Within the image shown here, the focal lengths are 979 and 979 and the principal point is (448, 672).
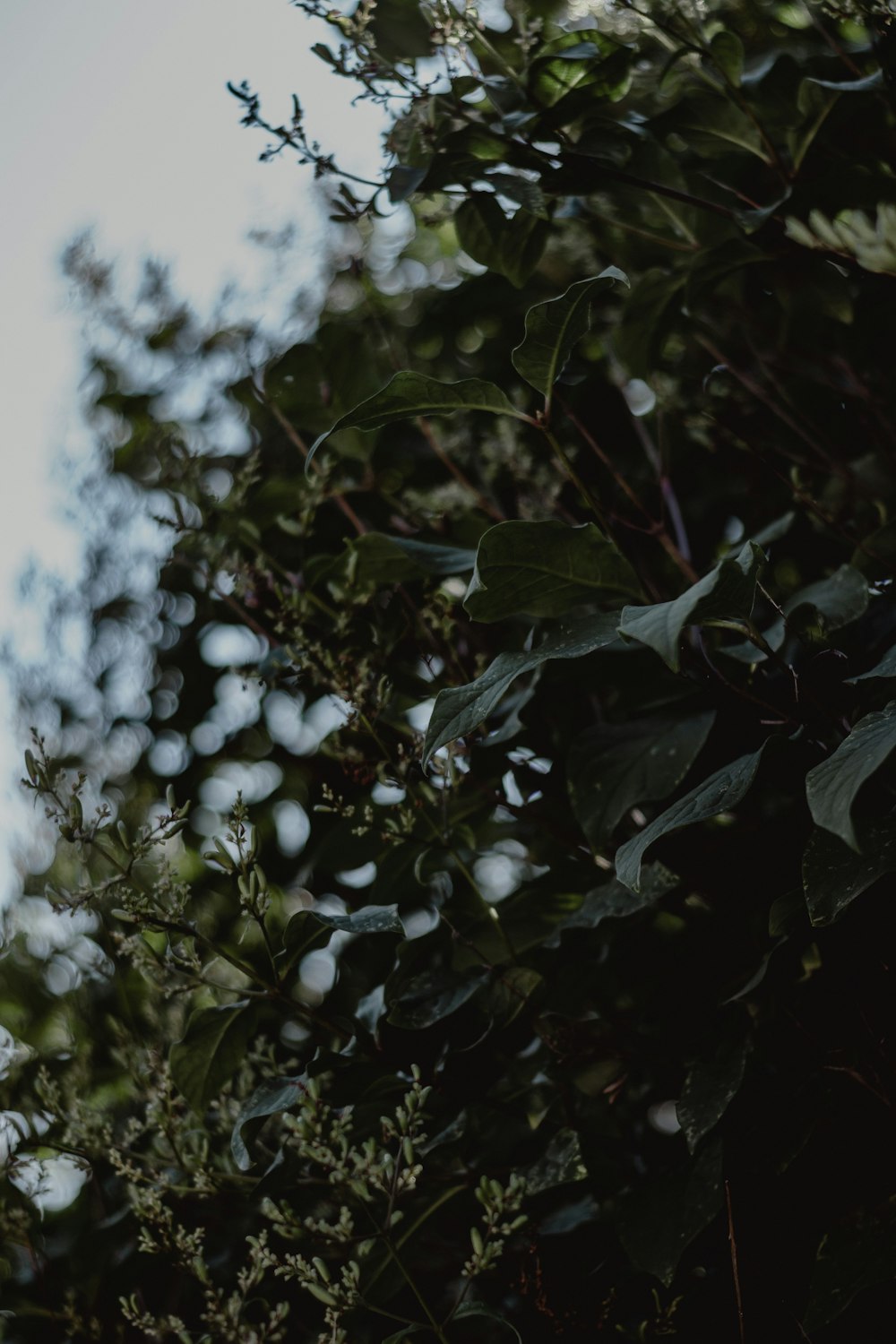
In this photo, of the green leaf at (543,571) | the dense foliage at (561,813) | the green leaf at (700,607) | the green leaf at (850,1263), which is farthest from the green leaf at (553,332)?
the green leaf at (850,1263)

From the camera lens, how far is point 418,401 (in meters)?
0.79

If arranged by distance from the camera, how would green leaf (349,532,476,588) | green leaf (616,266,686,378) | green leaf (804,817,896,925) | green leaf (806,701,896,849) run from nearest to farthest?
green leaf (806,701,896,849), green leaf (804,817,896,925), green leaf (349,532,476,588), green leaf (616,266,686,378)

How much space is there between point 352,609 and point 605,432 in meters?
0.56

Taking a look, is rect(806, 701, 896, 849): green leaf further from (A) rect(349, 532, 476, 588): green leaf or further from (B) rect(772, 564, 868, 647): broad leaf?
(A) rect(349, 532, 476, 588): green leaf

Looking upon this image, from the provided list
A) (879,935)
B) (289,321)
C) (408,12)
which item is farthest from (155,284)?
(879,935)

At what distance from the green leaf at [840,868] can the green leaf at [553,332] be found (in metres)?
0.42

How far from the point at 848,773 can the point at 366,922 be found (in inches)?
15.7

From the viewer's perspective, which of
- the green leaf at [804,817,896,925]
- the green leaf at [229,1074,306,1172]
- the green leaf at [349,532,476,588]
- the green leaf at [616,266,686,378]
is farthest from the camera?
the green leaf at [616,266,686,378]

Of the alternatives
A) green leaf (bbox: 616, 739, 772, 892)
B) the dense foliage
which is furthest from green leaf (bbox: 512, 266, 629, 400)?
green leaf (bbox: 616, 739, 772, 892)

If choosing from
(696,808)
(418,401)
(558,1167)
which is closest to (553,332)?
(418,401)

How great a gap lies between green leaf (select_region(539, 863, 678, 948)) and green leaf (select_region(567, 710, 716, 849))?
0.18 ft

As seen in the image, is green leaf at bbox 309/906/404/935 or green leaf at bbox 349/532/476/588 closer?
green leaf at bbox 309/906/404/935

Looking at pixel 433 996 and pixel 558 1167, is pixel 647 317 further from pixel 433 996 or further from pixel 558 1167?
pixel 558 1167

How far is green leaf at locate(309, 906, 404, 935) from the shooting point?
772 mm
